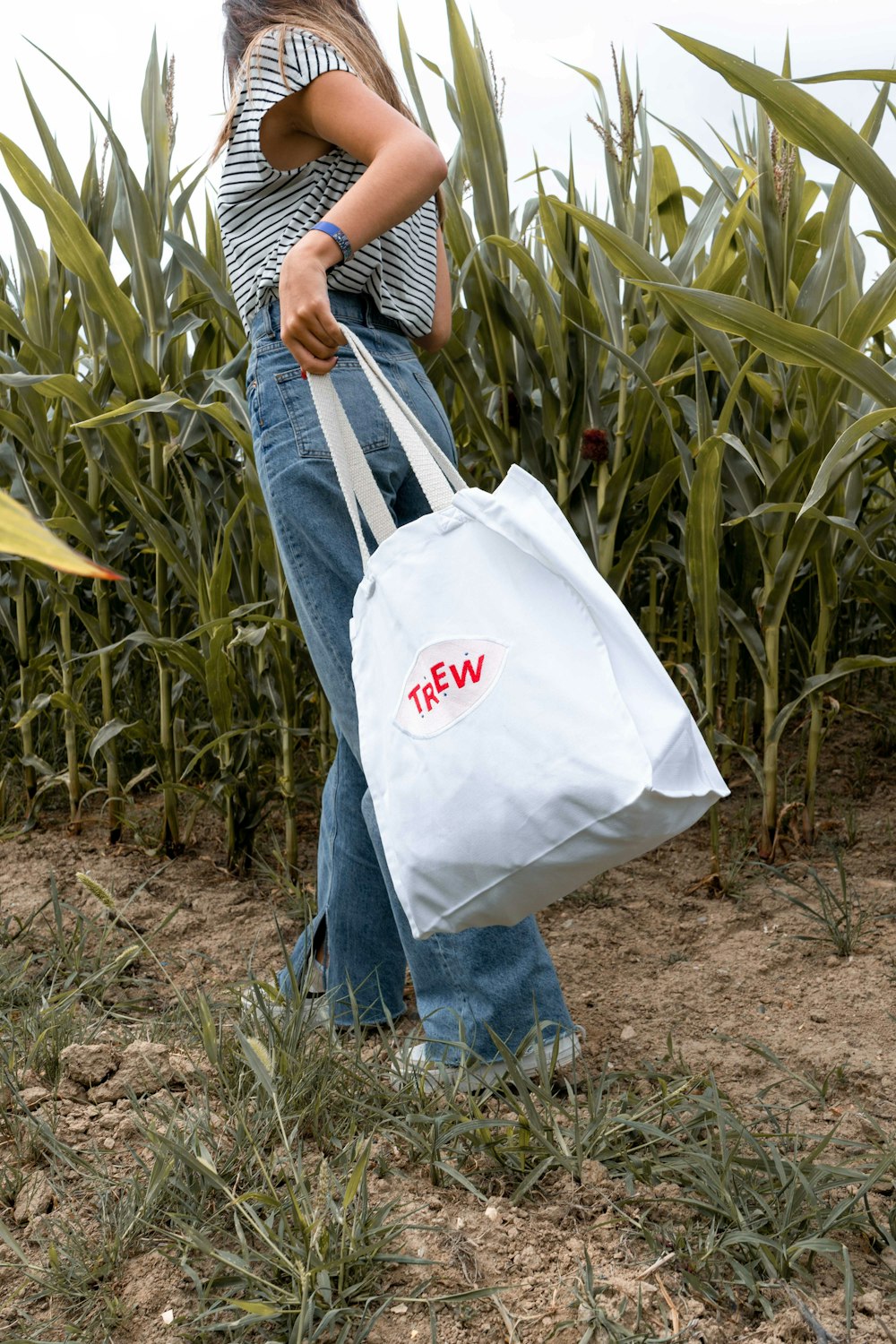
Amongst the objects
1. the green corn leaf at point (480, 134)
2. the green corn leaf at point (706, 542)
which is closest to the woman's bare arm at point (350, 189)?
the green corn leaf at point (706, 542)

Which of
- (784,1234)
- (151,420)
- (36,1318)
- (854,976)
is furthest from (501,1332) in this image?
(151,420)

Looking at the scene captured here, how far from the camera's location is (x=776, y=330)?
1.23m

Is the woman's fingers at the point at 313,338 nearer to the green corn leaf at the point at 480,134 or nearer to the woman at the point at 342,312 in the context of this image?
the woman at the point at 342,312

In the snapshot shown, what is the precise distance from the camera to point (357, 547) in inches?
54.9

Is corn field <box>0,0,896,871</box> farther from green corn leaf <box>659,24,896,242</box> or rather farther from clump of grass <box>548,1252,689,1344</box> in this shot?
clump of grass <box>548,1252,689,1344</box>

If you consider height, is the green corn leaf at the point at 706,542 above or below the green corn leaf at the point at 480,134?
below

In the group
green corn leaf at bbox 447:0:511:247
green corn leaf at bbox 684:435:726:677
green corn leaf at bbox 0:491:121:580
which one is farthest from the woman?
green corn leaf at bbox 0:491:121:580

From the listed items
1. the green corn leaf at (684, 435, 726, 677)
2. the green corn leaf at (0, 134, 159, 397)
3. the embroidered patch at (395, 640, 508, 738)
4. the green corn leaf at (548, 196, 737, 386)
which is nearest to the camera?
the embroidered patch at (395, 640, 508, 738)

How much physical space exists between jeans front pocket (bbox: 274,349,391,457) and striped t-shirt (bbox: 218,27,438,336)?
118 mm

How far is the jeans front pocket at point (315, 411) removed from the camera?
4.37 feet

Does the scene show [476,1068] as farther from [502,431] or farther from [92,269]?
[92,269]

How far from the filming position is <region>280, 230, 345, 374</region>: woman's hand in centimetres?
120

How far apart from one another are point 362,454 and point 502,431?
918 mm

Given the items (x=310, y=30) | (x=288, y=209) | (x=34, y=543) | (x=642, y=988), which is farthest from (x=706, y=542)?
(x=34, y=543)
